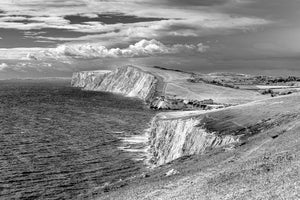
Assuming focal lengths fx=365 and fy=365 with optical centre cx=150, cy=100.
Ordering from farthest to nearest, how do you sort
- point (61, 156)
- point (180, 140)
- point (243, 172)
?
1. point (61, 156)
2. point (180, 140)
3. point (243, 172)

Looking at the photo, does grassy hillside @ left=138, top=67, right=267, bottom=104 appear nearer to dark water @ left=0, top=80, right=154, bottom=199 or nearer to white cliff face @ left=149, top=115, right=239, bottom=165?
dark water @ left=0, top=80, right=154, bottom=199

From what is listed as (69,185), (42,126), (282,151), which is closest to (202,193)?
(282,151)

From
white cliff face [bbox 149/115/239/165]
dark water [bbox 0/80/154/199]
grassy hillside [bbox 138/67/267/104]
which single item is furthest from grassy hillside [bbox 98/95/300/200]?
grassy hillside [bbox 138/67/267/104]

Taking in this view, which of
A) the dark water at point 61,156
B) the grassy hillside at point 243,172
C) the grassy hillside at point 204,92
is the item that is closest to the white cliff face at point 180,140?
the grassy hillside at point 243,172

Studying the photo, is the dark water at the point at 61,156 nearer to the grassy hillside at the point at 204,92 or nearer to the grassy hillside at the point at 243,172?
the grassy hillside at the point at 243,172

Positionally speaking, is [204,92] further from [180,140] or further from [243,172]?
[243,172]

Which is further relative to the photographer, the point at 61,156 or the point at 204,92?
the point at 204,92

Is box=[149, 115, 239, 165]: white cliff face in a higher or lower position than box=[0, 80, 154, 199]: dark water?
higher

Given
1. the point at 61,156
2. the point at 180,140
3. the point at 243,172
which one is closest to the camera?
the point at 243,172

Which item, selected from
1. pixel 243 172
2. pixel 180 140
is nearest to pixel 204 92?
pixel 180 140
